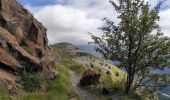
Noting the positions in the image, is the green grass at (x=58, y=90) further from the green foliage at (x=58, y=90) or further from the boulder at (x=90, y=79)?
the boulder at (x=90, y=79)

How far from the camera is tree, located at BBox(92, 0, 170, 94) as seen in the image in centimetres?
4162

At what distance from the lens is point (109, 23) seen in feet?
142

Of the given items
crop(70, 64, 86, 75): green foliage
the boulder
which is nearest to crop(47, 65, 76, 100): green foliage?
the boulder

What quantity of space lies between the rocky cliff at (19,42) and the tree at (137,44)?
7.82 meters

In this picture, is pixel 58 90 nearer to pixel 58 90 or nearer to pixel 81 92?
pixel 58 90

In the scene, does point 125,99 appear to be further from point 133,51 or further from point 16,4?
point 16,4

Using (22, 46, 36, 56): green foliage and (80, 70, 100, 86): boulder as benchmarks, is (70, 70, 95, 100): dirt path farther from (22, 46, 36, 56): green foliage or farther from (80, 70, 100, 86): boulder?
(22, 46, 36, 56): green foliage

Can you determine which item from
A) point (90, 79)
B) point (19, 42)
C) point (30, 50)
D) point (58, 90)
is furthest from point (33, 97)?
point (90, 79)

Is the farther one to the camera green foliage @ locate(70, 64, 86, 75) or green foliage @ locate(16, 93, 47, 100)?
green foliage @ locate(70, 64, 86, 75)

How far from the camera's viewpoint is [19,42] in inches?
1738

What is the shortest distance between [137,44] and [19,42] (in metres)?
14.1

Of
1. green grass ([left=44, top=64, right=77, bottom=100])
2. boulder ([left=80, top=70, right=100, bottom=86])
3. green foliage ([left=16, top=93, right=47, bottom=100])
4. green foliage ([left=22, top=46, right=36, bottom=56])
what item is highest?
green foliage ([left=22, top=46, right=36, bottom=56])

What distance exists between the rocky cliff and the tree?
782 centimetres

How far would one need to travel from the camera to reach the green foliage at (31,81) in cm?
3494
